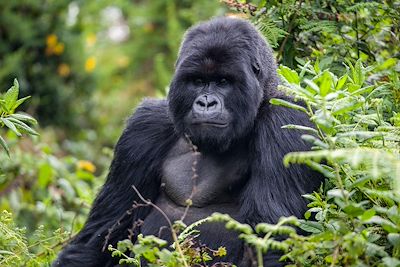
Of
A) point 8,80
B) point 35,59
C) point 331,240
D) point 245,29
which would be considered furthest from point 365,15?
point 35,59

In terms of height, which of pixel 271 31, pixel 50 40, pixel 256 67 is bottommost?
pixel 50 40

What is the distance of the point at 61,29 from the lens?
1027cm

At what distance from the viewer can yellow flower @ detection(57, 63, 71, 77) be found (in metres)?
10.2

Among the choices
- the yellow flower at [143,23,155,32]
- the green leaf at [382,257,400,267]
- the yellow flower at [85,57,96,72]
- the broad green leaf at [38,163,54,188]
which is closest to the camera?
the green leaf at [382,257,400,267]

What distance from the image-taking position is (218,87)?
14.5ft

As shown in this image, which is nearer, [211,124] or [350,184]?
[350,184]

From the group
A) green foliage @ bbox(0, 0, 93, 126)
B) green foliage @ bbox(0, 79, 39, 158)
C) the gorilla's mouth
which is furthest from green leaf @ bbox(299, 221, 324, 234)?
green foliage @ bbox(0, 0, 93, 126)

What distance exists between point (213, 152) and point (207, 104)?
388 millimetres

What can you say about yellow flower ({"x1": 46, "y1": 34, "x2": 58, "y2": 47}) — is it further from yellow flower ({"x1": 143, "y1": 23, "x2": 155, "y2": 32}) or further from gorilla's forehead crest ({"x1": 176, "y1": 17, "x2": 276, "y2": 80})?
gorilla's forehead crest ({"x1": 176, "y1": 17, "x2": 276, "y2": 80})

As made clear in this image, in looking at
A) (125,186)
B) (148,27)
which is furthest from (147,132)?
(148,27)

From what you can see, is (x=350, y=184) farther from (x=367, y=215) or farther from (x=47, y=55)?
(x=47, y=55)

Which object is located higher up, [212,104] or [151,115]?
[212,104]

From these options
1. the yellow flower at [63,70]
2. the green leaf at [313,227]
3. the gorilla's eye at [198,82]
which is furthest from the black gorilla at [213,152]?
the yellow flower at [63,70]

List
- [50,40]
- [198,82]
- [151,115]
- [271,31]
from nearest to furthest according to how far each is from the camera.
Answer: [198,82] → [271,31] → [151,115] → [50,40]
